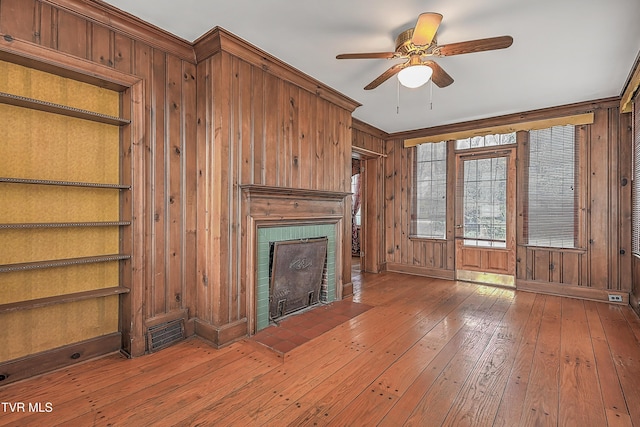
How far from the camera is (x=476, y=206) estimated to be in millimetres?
5066

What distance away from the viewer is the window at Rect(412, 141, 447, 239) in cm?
539

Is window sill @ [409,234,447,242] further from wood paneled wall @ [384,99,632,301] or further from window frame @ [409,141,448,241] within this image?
wood paneled wall @ [384,99,632,301]

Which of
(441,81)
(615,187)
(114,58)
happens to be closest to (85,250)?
(114,58)

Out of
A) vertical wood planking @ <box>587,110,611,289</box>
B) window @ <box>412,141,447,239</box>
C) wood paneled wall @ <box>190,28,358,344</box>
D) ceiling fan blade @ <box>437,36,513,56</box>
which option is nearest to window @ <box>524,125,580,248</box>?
vertical wood planking @ <box>587,110,611,289</box>

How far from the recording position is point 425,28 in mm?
2045

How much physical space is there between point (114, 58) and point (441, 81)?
2729 mm

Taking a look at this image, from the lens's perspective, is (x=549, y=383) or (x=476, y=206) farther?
(x=476, y=206)

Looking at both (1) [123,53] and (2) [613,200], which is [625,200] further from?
(1) [123,53]

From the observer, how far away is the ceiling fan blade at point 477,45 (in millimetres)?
2082

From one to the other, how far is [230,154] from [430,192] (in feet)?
12.9

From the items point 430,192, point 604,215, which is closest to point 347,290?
point 430,192

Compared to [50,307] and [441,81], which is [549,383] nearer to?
[441,81]

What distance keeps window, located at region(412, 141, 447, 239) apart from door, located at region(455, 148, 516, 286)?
10.0 inches

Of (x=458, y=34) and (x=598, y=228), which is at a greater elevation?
(x=458, y=34)
